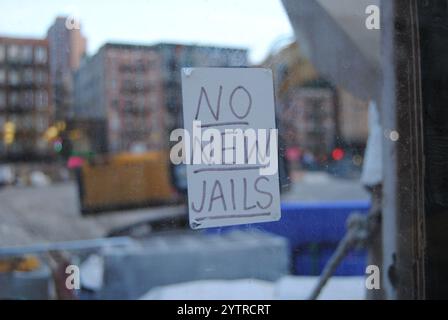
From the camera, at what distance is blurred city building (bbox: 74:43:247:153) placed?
1874mm

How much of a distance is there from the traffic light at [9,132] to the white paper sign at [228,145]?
2.71 m

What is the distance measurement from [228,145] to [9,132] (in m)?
2.83

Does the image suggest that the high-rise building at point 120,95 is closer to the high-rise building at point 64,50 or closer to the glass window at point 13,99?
the high-rise building at point 64,50

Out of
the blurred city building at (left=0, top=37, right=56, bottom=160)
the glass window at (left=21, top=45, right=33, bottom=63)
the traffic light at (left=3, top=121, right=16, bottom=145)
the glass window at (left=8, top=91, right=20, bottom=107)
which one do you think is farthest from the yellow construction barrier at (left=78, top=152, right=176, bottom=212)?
the glass window at (left=21, top=45, right=33, bottom=63)

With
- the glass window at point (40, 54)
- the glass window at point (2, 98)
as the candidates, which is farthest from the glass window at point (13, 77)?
the glass window at point (40, 54)

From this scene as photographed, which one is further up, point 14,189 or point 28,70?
point 28,70

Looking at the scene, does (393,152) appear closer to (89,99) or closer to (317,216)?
(317,216)

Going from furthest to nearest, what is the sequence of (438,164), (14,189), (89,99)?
(14,189) → (89,99) → (438,164)

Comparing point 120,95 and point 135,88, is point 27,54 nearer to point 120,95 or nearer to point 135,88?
point 120,95

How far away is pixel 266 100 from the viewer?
4.61 ft

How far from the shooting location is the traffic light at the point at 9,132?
3621 millimetres

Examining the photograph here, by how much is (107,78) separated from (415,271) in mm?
2205

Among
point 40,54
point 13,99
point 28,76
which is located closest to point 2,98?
point 13,99
